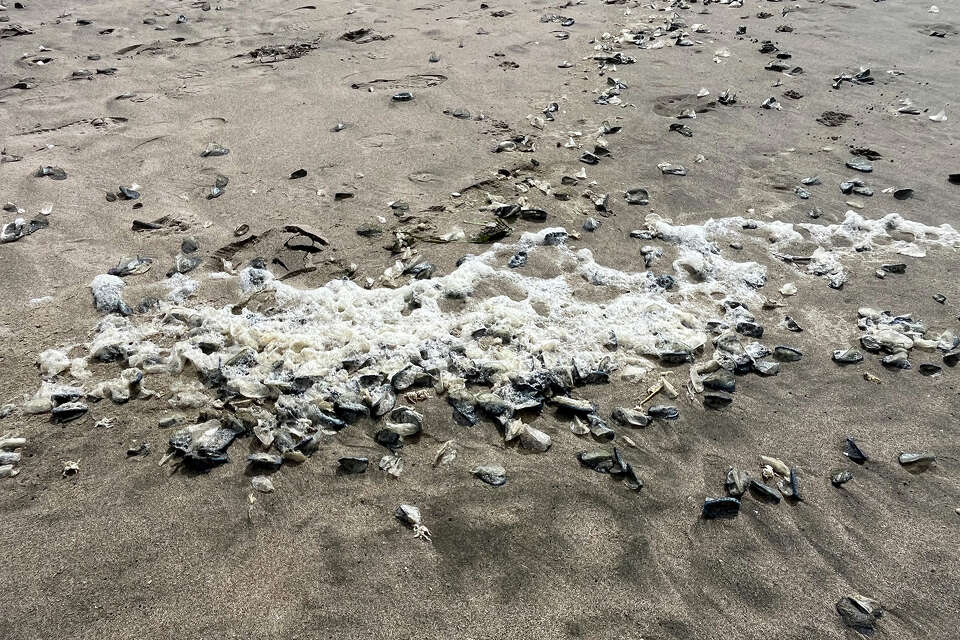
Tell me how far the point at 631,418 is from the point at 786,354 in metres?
1.02

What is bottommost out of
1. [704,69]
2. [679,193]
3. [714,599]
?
[714,599]

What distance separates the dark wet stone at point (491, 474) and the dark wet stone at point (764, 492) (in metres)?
1.02

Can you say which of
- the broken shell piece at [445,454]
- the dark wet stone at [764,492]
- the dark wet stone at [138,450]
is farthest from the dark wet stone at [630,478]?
the dark wet stone at [138,450]

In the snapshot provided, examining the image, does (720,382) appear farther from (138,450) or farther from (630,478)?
(138,450)

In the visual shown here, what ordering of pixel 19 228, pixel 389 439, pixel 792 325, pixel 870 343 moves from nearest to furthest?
pixel 389 439 < pixel 870 343 < pixel 792 325 < pixel 19 228

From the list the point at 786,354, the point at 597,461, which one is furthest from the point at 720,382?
the point at 597,461

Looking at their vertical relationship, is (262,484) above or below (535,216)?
below

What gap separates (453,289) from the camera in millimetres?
3473

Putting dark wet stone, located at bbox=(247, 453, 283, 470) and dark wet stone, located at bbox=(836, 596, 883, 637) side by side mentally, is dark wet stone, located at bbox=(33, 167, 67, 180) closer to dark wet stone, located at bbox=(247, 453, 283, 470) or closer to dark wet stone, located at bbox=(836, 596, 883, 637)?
dark wet stone, located at bbox=(247, 453, 283, 470)

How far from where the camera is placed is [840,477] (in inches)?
102

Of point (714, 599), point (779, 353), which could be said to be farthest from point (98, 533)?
point (779, 353)

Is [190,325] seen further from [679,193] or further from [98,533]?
[679,193]

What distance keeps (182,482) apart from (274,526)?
456 mm

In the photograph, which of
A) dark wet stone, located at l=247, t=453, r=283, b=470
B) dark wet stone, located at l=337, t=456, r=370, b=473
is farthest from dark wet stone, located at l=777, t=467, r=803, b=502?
dark wet stone, located at l=247, t=453, r=283, b=470
